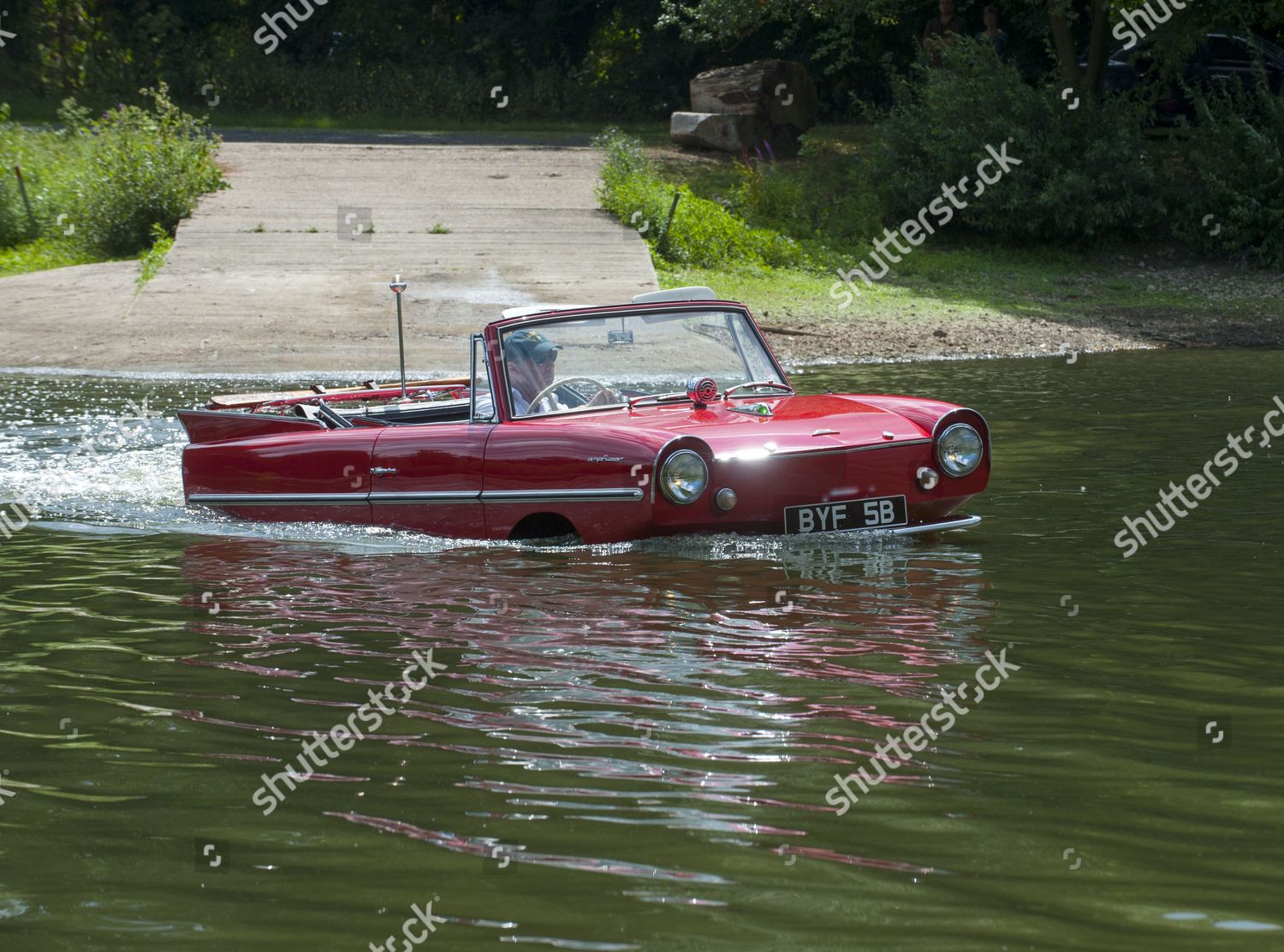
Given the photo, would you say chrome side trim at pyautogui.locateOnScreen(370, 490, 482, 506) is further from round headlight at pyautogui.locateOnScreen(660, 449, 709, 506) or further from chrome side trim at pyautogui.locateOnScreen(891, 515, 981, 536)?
chrome side trim at pyautogui.locateOnScreen(891, 515, 981, 536)

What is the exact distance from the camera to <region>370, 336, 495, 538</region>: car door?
8211 millimetres

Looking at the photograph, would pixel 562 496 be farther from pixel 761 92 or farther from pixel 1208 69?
pixel 1208 69

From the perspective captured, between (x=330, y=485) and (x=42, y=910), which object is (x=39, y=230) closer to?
(x=330, y=485)

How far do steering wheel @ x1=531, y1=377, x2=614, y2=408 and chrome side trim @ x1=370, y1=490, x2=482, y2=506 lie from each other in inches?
25.4

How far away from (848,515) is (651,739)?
10.1ft

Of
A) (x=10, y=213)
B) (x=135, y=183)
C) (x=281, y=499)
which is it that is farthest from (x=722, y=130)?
(x=281, y=499)

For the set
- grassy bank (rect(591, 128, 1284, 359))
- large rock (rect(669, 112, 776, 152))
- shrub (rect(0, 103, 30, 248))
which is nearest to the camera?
grassy bank (rect(591, 128, 1284, 359))

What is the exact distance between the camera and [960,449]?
7.96m

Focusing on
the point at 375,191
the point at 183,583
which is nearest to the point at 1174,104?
the point at 375,191

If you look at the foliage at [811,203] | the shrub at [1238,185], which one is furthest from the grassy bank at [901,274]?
the shrub at [1238,185]

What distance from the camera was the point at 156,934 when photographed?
360 centimetres

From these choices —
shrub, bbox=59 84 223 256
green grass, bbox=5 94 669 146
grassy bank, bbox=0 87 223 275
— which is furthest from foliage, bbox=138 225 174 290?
green grass, bbox=5 94 669 146

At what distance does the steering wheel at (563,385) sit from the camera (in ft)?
28.0

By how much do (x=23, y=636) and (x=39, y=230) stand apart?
59.8ft
